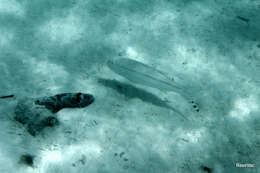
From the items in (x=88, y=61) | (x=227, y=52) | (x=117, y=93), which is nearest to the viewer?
(x=117, y=93)

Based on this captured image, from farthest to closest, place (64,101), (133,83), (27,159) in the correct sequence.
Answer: (133,83), (64,101), (27,159)

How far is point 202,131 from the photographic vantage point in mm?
3996

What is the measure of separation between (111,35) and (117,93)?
1533 millimetres

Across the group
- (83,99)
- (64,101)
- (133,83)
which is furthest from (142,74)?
(64,101)

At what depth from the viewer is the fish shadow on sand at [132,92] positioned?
14.0 ft

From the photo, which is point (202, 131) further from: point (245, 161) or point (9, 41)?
point (9, 41)

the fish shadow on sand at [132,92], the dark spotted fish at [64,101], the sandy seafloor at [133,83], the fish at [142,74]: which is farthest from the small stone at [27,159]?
the fish at [142,74]

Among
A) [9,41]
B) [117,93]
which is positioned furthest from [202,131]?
[9,41]

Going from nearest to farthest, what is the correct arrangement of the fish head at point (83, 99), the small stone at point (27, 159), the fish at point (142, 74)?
the small stone at point (27, 159) → the fish head at point (83, 99) → the fish at point (142, 74)

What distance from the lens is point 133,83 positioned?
14.7 feet

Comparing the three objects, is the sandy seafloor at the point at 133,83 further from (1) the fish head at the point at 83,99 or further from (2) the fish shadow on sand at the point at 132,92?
(1) the fish head at the point at 83,99

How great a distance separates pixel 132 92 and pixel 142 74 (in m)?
0.47

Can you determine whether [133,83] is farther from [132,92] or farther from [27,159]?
[27,159]

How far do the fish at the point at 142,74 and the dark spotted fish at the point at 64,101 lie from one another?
0.97 metres
